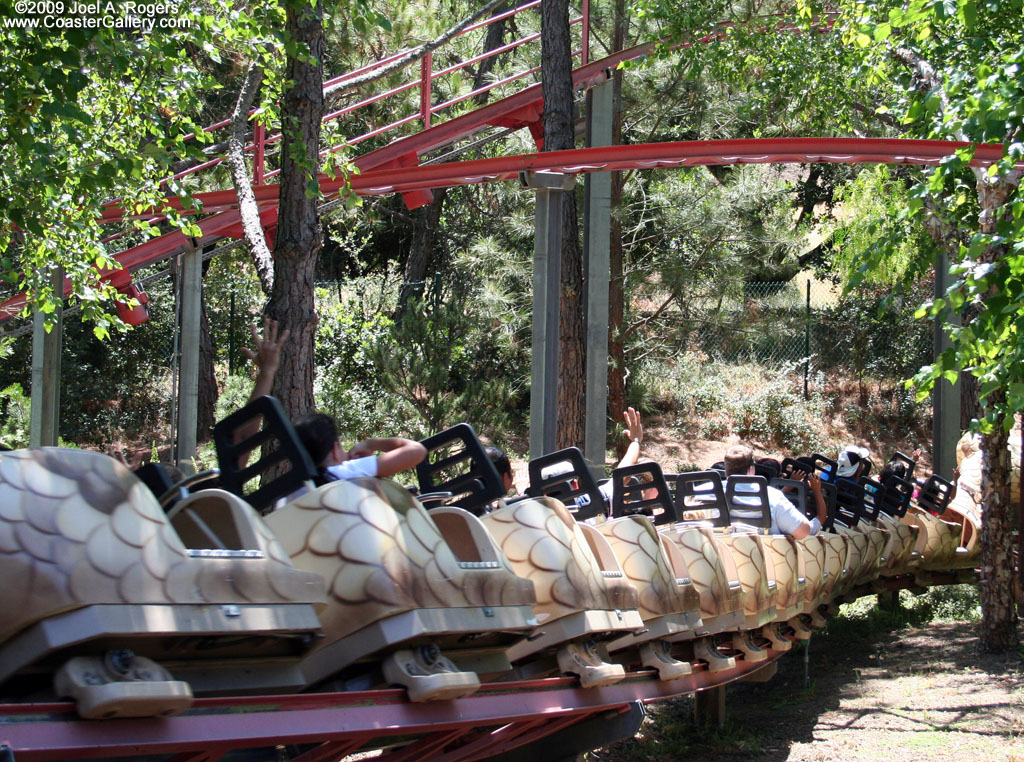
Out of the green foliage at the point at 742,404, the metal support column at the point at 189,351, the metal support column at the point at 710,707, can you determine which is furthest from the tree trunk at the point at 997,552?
the green foliage at the point at 742,404

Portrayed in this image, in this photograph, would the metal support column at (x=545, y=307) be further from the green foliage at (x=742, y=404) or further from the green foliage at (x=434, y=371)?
the green foliage at (x=742, y=404)

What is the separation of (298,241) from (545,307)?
205 centimetres

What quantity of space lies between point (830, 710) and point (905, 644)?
6.58ft

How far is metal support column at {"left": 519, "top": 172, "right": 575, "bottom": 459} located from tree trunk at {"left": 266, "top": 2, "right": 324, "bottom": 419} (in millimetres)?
1797

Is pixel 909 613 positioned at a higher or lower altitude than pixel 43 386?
lower

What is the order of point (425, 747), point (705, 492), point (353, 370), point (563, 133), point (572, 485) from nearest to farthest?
point (425, 747)
point (572, 485)
point (705, 492)
point (563, 133)
point (353, 370)

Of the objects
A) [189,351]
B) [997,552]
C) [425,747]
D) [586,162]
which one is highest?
[586,162]

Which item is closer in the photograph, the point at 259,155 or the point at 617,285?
the point at 259,155

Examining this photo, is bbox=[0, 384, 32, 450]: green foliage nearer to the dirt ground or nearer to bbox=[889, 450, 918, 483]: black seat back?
the dirt ground

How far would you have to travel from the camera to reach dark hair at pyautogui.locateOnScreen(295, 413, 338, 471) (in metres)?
4.02

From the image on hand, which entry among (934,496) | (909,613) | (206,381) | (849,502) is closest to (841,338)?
(934,496)

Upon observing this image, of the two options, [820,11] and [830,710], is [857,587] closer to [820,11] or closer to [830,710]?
[830,710]

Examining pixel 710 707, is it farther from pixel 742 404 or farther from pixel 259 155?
pixel 742 404

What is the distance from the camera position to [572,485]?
5.43 m
